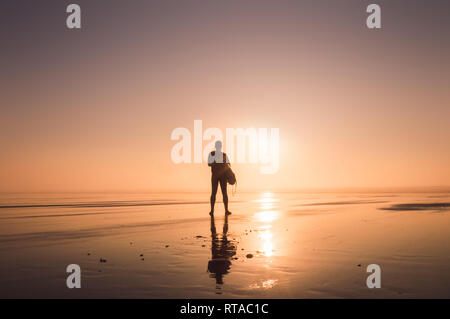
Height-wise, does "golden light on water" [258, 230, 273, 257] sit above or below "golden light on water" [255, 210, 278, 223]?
above

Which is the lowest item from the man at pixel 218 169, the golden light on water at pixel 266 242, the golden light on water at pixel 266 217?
the golden light on water at pixel 266 217

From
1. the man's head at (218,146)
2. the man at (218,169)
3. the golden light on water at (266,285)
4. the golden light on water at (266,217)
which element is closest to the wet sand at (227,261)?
the golden light on water at (266,285)

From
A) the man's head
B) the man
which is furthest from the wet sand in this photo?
the man's head

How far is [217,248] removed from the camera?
7.52 meters

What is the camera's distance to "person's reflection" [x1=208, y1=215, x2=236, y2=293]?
5.32m

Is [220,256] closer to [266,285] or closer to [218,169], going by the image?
[266,285]

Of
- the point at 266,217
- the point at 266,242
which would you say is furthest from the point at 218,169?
the point at 266,242

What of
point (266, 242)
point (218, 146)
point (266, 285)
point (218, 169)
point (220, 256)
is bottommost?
point (266, 242)

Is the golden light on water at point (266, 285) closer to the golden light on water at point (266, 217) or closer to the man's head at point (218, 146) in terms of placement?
the golden light on water at point (266, 217)

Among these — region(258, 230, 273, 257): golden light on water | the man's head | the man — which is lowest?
region(258, 230, 273, 257): golden light on water

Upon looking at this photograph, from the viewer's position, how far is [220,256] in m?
6.70

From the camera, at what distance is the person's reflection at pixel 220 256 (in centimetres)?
532

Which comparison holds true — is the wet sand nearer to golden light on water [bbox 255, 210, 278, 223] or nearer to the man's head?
golden light on water [bbox 255, 210, 278, 223]
